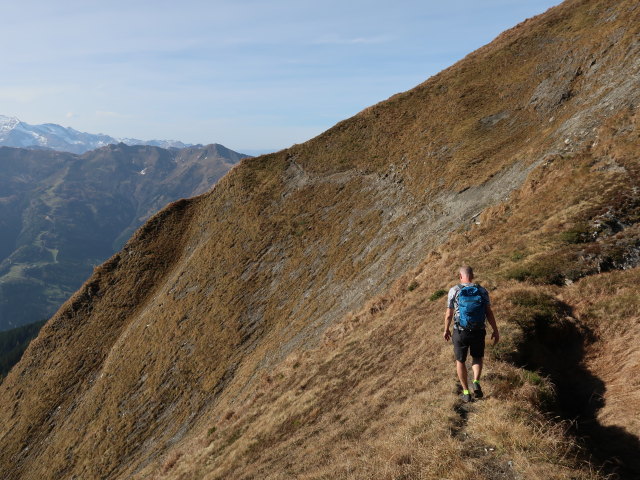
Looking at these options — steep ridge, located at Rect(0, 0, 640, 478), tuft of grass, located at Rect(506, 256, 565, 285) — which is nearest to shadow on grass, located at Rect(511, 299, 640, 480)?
steep ridge, located at Rect(0, 0, 640, 478)

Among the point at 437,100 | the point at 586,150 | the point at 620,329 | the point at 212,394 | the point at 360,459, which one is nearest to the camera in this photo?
the point at 360,459

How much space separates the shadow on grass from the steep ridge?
331 mm

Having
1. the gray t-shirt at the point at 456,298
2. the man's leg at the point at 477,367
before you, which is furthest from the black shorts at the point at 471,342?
the gray t-shirt at the point at 456,298

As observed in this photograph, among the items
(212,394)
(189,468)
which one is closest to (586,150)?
(189,468)

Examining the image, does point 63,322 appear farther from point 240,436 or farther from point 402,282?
point 402,282

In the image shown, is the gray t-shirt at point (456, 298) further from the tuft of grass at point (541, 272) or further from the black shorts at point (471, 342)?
the tuft of grass at point (541, 272)

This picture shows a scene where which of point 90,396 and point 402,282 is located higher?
point 402,282

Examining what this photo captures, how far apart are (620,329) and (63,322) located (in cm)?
7145

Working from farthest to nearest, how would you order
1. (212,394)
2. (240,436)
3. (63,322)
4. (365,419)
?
(63,322) < (212,394) < (240,436) < (365,419)

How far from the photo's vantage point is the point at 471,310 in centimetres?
1037

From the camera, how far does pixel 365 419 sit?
13.0 meters

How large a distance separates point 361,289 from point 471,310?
72.7ft

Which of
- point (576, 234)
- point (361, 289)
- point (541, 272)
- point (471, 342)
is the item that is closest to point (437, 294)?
point (541, 272)

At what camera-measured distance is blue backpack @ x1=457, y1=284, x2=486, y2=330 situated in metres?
10.4
